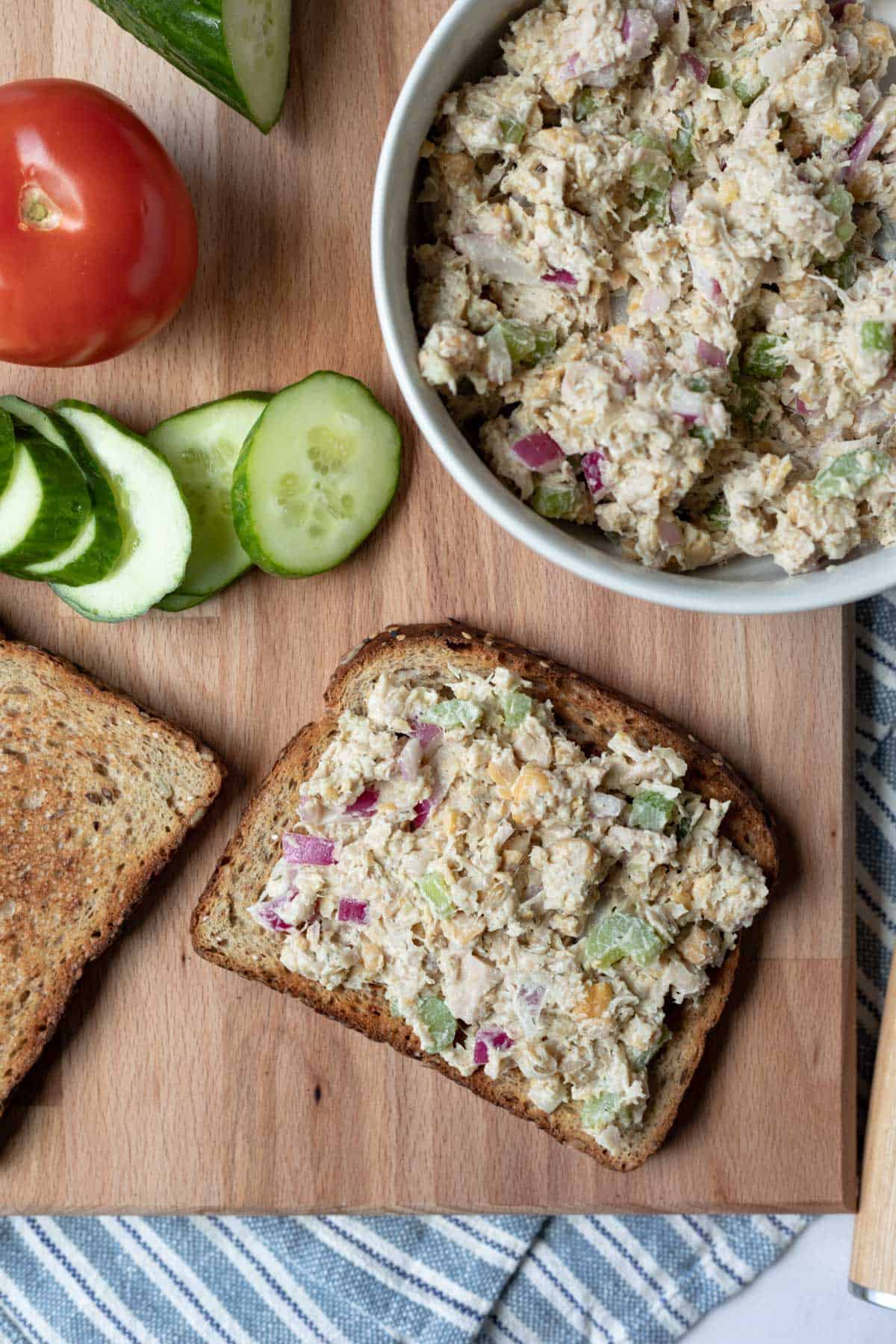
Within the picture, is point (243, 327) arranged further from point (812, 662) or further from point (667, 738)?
point (812, 662)

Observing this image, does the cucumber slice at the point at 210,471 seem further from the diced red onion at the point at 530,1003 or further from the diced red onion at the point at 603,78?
the diced red onion at the point at 530,1003

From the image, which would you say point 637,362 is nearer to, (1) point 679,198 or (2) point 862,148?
(1) point 679,198

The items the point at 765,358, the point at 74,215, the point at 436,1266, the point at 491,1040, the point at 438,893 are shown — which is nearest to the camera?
the point at 765,358

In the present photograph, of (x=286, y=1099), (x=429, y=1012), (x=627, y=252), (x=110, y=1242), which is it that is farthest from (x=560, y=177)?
(x=110, y=1242)

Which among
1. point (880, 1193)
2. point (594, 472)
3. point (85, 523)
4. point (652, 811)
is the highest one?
point (594, 472)

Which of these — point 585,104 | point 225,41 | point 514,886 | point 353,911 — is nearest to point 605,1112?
point 514,886

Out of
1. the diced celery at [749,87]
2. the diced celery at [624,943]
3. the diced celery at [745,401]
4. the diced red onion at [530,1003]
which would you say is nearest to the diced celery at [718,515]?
the diced celery at [745,401]
